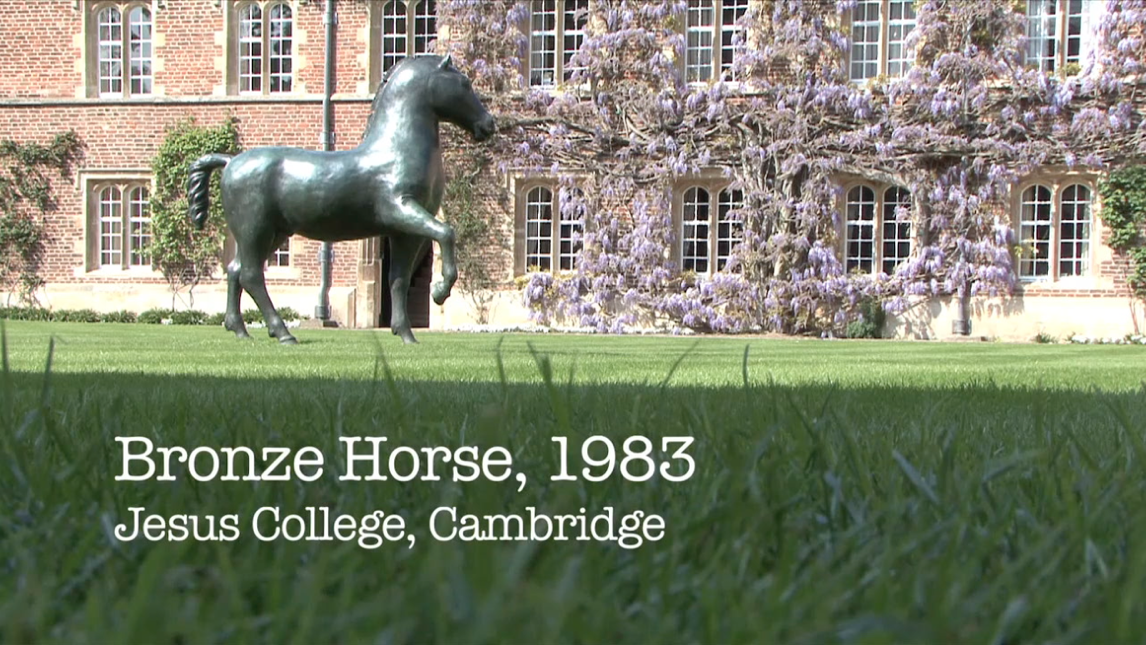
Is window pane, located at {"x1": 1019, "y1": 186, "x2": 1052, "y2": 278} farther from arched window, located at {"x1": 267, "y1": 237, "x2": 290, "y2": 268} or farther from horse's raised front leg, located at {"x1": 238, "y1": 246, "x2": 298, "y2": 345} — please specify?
horse's raised front leg, located at {"x1": 238, "y1": 246, "x2": 298, "y2": 345}

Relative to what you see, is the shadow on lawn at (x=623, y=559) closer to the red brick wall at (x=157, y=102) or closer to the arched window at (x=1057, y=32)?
the arched window at (x=1057, y=32)

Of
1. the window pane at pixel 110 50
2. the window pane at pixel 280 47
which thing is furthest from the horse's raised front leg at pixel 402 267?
the window pane at pixel 110 50

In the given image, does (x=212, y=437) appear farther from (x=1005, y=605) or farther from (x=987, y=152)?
(x=987, y=152)

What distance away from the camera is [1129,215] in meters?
16.6

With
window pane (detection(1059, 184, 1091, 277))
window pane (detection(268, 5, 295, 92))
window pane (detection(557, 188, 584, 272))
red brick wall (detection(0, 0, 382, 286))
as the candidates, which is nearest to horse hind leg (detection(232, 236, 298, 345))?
window pane (detection(557, 188, 584, 272))

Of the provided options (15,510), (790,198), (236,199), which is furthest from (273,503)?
(790,198)

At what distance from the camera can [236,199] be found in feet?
28.2

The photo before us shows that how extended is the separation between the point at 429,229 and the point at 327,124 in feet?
37.9

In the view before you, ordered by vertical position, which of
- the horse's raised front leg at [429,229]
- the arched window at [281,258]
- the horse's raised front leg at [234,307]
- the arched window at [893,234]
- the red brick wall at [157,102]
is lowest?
the horse's raised front leg at [234,307]

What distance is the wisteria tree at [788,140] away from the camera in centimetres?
1683

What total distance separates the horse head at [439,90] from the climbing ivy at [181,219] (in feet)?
39.2

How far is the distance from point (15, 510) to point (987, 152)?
684 inches

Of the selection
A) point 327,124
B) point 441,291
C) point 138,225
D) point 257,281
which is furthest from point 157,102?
point 441,291

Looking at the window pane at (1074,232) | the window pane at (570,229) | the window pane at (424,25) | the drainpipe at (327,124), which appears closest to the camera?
the window pane at (1074,232)
